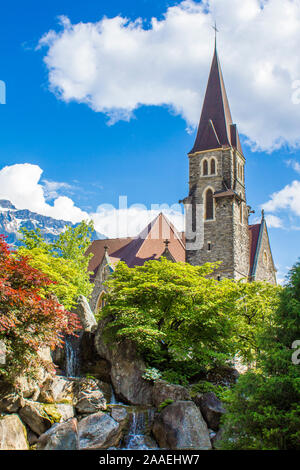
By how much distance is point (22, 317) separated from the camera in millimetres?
10930

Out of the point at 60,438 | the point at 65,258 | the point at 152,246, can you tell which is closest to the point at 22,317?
the point at 60,438

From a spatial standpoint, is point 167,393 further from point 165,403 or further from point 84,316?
point 84,316

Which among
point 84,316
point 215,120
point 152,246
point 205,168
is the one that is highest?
point 215,120

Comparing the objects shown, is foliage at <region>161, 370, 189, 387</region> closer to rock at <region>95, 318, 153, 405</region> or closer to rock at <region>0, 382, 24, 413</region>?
rock at <region>95, 318, 153, 405</region>

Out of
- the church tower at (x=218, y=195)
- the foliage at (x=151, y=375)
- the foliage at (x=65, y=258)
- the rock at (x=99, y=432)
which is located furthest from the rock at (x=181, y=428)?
the church tower at (x=218, y=195)

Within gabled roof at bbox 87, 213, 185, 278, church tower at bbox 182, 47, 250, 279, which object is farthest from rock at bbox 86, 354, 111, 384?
gabled roof at bbox 87, 213, 185, 278

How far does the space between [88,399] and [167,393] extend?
252cm

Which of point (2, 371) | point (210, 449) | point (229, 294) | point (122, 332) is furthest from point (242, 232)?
point (2, 371)

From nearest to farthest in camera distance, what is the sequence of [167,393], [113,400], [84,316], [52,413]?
[52,413] < [167,393] < [113,400] < [84,316]

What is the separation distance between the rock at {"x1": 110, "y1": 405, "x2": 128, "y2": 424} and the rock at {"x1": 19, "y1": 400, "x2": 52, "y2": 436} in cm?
200

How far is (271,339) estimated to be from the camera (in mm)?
8969

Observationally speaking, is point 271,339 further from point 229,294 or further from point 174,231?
point 174,231

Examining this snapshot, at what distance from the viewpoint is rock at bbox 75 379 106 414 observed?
12883mm

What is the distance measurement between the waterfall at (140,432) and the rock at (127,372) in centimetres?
89
